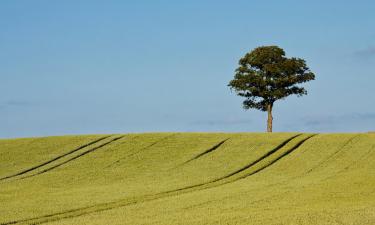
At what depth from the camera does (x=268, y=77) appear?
75.0 m

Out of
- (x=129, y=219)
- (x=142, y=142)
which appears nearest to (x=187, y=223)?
(x=129, y=219)

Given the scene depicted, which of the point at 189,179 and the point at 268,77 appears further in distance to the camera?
the point at 268,77

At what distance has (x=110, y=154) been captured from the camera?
169ft

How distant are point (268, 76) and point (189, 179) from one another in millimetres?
37583

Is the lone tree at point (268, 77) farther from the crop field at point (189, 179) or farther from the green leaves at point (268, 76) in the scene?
the crop field at point (189, 179)

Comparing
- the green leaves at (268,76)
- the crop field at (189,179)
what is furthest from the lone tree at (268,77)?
the crop field at (189,179)

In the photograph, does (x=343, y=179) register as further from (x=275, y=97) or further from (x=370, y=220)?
(x=275, y=97)

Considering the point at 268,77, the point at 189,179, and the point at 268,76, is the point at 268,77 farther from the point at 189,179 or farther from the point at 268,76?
the point at 189,179

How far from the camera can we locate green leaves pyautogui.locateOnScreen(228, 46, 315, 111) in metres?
74.1

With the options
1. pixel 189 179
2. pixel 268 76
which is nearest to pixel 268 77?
pixel 268 76

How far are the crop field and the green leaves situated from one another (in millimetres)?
15525

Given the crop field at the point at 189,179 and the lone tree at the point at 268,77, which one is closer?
the crop field at the point at 189,179

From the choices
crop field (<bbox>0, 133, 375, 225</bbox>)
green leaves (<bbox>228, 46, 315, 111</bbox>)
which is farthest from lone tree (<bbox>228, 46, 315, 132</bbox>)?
crop field (<bbox>0, 133, 375, 225</bbox>)

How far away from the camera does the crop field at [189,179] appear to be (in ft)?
82.3
